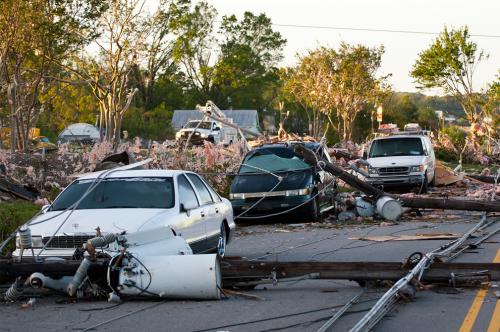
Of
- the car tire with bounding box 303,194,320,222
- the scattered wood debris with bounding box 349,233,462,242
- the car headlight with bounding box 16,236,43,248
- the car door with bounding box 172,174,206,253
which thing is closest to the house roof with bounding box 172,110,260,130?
the car tire with bounding box 303,194,320,222

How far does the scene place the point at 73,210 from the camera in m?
12.0

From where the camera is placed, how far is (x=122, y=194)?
1288cm

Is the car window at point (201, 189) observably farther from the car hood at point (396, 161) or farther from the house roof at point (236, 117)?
the house roof at point (236, 117)

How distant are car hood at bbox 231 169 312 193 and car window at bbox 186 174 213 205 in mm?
6806

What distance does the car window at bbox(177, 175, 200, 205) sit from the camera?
1317 centimetres

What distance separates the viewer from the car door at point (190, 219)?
12.5 meters

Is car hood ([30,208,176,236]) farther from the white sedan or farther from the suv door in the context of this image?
the suv door

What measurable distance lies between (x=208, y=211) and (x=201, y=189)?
0.66 metres

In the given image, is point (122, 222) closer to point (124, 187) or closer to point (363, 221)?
point (124, 187)

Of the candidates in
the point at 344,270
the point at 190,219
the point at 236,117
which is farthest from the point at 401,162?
the point at 236,117

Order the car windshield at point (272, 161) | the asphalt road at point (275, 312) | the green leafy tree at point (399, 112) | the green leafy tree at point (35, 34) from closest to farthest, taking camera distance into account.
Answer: the asphalt road at point (275, 312) < the car windshield at point (272, 161) < the green leafy tree at point (35, 34) < the green leafy tree at point (399, 112)

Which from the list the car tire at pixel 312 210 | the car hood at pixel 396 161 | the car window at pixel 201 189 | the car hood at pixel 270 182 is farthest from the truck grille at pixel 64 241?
the car hood at pixel 396 161

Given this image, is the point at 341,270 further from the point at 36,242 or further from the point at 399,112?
the point at 399,112

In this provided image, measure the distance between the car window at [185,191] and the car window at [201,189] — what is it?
0.29 metres
